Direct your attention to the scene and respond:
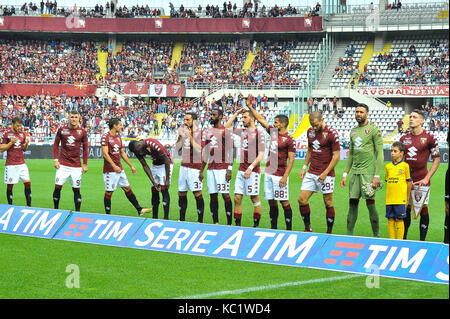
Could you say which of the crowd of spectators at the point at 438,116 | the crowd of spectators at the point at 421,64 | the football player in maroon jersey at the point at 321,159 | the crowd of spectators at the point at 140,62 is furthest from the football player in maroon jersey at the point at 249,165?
the crowd of spectators at the point at 140,62

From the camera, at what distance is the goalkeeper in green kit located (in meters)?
10.4

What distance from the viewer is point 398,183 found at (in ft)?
33.2

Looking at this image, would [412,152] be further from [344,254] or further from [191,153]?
[191,153]

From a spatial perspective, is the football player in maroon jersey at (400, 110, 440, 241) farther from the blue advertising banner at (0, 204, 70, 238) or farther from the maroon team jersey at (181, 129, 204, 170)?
the blue advertising banner at (0, 204, 70, 238)

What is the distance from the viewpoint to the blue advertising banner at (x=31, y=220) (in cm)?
1102

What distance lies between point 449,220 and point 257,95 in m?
43.0

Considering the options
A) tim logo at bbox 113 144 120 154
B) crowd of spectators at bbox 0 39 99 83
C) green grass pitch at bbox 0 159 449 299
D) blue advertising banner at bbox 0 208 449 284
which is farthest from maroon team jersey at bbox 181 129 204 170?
crowd of spectators at bbox 0 39 99 83

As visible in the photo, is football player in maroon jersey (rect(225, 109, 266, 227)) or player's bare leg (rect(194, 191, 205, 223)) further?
player's bare leg (rect(194, 191, 205, 223))

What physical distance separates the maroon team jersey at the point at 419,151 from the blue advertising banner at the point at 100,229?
4.44 metres

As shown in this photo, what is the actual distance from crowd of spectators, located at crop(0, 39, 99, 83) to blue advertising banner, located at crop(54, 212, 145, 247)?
42.3 meters

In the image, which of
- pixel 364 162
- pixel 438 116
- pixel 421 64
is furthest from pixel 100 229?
pixel 421 64

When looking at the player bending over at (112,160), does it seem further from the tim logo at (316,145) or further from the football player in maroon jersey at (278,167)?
the tim logo at (316,145)

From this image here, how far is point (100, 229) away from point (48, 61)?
47301 millimetres
